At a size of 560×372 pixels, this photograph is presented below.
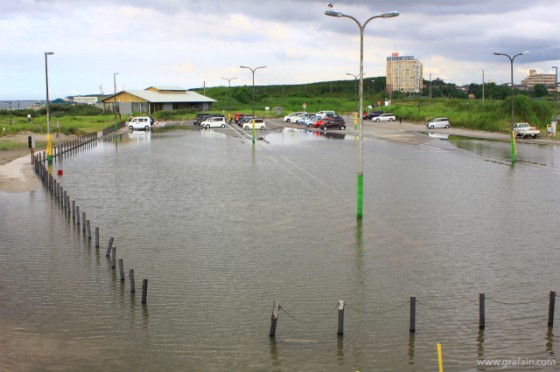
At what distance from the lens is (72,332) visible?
1364cm

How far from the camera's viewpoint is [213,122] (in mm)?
96062

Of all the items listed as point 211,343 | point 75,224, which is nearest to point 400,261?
point 211,343

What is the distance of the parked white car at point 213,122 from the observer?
314ft

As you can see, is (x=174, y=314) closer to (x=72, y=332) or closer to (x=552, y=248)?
(x=72, y=332)

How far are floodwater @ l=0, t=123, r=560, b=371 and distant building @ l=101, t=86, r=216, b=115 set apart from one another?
87.4m

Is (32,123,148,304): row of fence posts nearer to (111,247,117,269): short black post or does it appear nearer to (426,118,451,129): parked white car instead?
(111,247,117,269): short black post

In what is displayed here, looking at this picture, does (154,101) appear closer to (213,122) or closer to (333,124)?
(213,122)

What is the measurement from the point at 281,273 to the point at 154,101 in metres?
109

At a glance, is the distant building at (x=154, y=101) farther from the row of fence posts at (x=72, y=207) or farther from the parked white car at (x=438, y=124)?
the row of fence posts at (x=72, y=207)

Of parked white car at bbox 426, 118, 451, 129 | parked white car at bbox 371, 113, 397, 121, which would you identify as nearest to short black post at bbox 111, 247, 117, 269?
parked white car at bbox 426, 118, 451, 129

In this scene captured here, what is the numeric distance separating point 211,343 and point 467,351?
5.07 meters

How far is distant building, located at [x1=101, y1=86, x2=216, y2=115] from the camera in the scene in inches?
4843

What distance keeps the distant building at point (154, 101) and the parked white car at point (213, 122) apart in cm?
2531

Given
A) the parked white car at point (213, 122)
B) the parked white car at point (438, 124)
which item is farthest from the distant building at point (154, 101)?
the parked white car at point (438, 124)
